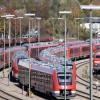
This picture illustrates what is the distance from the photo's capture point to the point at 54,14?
15675cm

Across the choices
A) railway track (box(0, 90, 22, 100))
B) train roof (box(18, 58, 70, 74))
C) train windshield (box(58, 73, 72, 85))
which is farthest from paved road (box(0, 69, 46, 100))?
train windshield (box(58, 73, 72, 85))

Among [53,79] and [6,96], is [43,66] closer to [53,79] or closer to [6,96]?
[53,79]

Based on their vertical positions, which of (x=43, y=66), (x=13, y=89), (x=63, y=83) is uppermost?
(x=43, y=66)

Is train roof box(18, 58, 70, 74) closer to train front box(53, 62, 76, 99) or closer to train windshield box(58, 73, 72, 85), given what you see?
train front box(53, 62, 76, 99)

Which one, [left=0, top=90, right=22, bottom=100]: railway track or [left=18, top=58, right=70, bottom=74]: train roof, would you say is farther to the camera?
[left=0, top=90, right=22, bottom=100]: railway track

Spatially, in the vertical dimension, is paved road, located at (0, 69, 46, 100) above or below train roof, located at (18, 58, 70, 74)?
below

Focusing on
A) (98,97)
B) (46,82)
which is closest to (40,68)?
(46,82)

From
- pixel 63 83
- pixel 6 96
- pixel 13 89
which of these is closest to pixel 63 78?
pixel 63 83

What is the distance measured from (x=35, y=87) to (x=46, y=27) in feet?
289

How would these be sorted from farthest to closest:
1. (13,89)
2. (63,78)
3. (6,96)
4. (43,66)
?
(13,89), (6,96), (43,66), (63,78)

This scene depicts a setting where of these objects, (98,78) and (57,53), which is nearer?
(98,78)

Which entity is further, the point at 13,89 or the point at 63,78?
the point at 13,89

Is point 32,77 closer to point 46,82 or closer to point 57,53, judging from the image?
point 46,82

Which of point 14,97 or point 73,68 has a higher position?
point 73,68
